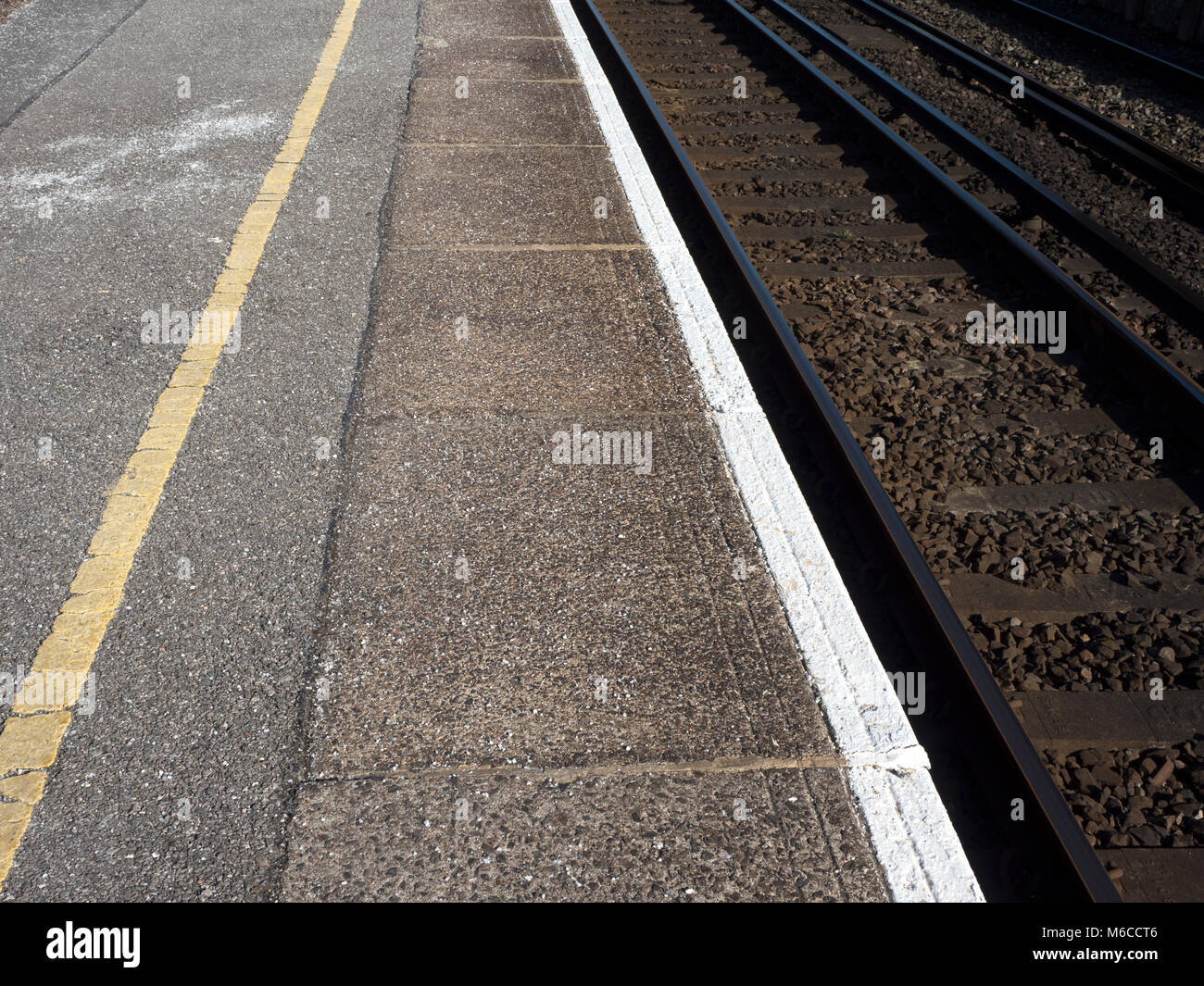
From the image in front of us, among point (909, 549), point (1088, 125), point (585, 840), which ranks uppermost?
point (1088, 125)

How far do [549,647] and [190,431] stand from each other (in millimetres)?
1831

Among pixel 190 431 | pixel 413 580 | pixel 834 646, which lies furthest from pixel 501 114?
pixel 834 646

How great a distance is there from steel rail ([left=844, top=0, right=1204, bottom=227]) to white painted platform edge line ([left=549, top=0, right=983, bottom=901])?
3823 mm

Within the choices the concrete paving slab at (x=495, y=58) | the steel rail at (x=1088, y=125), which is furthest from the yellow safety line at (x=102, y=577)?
the steel rail at (x=1088, y=125)

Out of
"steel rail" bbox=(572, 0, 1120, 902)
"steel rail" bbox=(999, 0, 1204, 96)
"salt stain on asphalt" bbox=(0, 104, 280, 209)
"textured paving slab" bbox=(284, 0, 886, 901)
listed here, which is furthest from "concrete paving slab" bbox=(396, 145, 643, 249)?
"steel rail" bbox=(999, 0, 1204, 96)

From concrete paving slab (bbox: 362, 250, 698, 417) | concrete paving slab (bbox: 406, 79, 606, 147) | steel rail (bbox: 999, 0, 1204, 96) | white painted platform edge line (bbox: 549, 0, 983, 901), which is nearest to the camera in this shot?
white painted platform edge line (bbox: 549, 0, 983, 901)

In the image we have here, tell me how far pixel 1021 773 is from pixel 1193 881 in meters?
0.47

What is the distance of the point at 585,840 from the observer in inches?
94.4

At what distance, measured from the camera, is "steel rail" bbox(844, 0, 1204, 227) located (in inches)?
264

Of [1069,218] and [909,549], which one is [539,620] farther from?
[1069,218]

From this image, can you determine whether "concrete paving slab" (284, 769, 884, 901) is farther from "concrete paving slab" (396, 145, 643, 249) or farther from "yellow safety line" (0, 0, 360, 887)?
"concrete paving slab" (396, 145, 643, 249)

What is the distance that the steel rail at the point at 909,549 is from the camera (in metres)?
2.40

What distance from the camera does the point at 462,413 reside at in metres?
4.02
